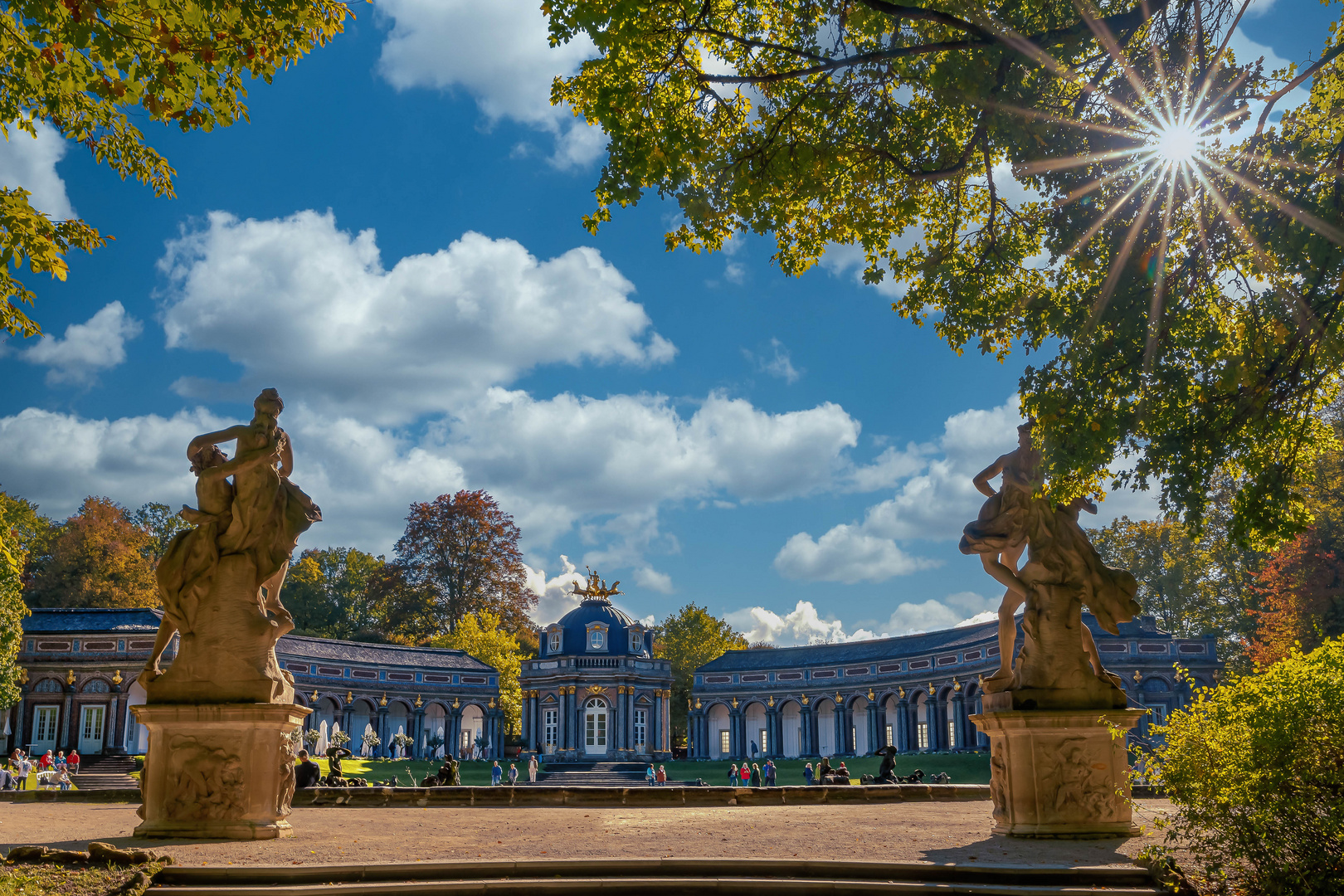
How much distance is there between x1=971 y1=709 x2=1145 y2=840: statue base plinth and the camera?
8555 mm

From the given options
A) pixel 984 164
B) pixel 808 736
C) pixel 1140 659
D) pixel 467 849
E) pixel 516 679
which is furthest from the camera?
pixel 516 679

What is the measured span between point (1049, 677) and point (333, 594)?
7116 cm

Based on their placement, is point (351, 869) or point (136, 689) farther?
point (136, 689)

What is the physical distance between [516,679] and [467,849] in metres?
57.0

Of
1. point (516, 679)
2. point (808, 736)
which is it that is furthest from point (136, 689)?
point (808, 736)

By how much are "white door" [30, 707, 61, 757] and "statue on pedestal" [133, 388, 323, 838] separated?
141 feet

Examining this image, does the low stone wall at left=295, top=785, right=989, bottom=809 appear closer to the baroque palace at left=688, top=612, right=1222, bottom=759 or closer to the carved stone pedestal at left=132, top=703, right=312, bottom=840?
the carved stone pedestal at left=132, top=703, right=312, bottom=840

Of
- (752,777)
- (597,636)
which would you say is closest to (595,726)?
(597,636)

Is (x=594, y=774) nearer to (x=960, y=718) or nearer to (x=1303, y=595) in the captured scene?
(x=960, y=718)

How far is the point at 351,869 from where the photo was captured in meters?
6.59

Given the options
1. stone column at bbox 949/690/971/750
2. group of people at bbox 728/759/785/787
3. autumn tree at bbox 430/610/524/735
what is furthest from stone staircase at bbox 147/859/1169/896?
autumn tree at bbox 430/610/524/735

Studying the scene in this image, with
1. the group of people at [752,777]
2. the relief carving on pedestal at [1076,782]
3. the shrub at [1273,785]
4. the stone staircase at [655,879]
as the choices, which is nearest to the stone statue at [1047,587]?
the relief carving on pedestal at [1076,782]

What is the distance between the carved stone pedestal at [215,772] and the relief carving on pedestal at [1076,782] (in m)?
6.19

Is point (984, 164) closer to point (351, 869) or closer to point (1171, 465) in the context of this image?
point (1171, 465)
